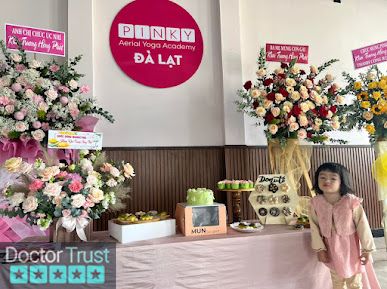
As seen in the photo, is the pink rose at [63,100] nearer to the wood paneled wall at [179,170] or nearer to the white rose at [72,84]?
the white rose at [72,84]

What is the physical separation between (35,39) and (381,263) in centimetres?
351

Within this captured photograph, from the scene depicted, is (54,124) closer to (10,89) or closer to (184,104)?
(10,89)

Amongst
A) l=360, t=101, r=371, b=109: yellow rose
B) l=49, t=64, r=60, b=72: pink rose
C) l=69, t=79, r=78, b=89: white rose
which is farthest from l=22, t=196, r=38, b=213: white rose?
l=360, t=101, r=371, b=109: yellow rose

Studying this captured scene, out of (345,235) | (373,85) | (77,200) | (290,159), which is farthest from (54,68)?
(373,85)

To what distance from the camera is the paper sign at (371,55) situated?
293 cm

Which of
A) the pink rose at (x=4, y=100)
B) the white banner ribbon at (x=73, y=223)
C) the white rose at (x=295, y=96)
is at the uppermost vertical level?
the white rose at (x=295, y=96)

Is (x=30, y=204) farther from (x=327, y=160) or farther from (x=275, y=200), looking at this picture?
(x=327, y=160)

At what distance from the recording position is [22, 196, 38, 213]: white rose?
159 centimetres

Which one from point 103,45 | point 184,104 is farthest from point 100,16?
point 184,104

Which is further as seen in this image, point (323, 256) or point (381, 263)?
point (381, 263)

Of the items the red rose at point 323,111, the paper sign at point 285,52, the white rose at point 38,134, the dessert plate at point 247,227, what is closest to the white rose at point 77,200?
the white rose at point 38,134

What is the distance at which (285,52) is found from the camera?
3070mm

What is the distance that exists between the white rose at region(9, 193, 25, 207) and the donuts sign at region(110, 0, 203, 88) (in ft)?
5.10

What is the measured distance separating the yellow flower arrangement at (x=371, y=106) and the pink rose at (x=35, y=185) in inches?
98.2
